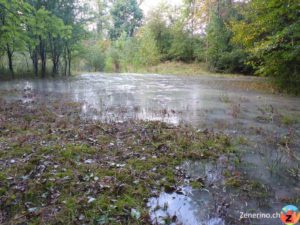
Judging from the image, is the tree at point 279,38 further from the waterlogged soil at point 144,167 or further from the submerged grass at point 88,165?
the submerged grass at point 88,165

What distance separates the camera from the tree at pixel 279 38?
798 centimetres

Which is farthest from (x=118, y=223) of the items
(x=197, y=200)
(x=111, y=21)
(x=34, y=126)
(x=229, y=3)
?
(x=111, y=21)

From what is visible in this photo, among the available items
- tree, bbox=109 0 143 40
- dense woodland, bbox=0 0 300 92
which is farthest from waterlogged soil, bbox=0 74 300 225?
tree, bbox=109 0 143 40

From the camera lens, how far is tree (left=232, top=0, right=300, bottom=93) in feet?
26.2

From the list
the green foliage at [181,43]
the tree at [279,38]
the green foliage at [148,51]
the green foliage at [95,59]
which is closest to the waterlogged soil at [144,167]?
the tree at [279,38]

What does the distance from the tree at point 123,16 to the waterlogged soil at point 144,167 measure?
101 feet

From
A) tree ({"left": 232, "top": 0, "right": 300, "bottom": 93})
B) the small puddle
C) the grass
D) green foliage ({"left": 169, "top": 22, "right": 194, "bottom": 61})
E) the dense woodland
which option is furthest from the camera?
green foliage ({"left": 169, "top": 22, "right": 194, "bottom": 61})

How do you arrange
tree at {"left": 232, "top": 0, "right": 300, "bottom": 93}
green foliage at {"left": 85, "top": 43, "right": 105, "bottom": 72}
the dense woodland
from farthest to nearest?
green foliage at {"left": 85, "top": 43, "right": 105, "bottom": 72} < the dense woodland < tree at {"left": 232, "top": 0, "right": 300, "bottom": 93}

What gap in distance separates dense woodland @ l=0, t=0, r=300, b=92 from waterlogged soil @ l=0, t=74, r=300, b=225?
3.04 metres

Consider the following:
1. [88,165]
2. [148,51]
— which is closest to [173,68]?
[148,51]

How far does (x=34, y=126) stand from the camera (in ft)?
15.6

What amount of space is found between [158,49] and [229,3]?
8.86 m

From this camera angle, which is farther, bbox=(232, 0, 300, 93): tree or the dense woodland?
the dense woodland

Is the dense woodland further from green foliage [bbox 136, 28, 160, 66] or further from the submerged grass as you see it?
the submerged grass
